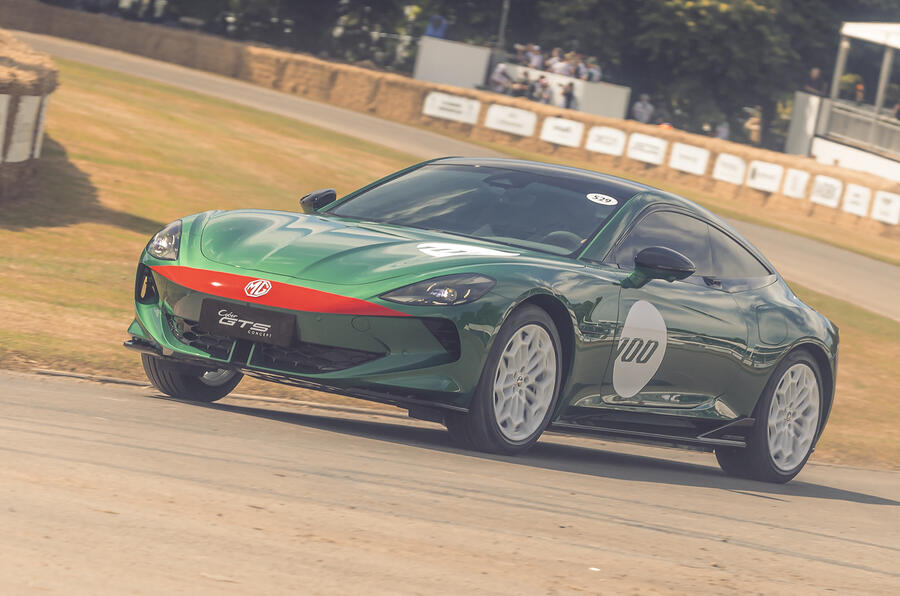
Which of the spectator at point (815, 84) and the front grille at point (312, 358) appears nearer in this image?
the front grille at point (312, 358)

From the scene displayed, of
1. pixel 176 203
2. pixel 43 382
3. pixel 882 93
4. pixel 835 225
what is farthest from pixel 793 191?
pixel 43 382

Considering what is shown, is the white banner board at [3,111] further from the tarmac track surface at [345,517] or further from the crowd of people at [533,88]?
the crowd of people at [533,88]

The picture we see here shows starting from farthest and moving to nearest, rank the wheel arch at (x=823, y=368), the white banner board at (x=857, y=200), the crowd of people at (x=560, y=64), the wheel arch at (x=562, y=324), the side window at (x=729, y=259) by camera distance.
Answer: the crowd of people at (x=560, y=64) < the white banner board at (x=857, y=200) < the wheel arch at (x=823, y=368) < the side window at (x=729, y=259) < the wheel arch at (x=562, y=324)

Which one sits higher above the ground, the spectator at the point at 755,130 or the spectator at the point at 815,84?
the spectator at the point at 815,84

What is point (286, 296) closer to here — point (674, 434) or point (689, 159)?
point (674, 434)

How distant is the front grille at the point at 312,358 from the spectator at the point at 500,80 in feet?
100

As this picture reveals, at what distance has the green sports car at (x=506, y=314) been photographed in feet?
20.5

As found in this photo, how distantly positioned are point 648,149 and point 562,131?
213cm

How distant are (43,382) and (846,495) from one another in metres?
4.62

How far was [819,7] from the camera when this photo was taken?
4375cm

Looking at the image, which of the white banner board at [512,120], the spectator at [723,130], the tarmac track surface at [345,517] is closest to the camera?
the tarmac track surface at [345,517]

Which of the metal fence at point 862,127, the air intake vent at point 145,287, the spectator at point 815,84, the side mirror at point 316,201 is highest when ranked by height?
the spectator at point 815,84

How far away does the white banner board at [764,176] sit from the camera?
104 feet

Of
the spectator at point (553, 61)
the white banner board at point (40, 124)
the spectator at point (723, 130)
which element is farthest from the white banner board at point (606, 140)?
the white banner board at point (40, 124)
